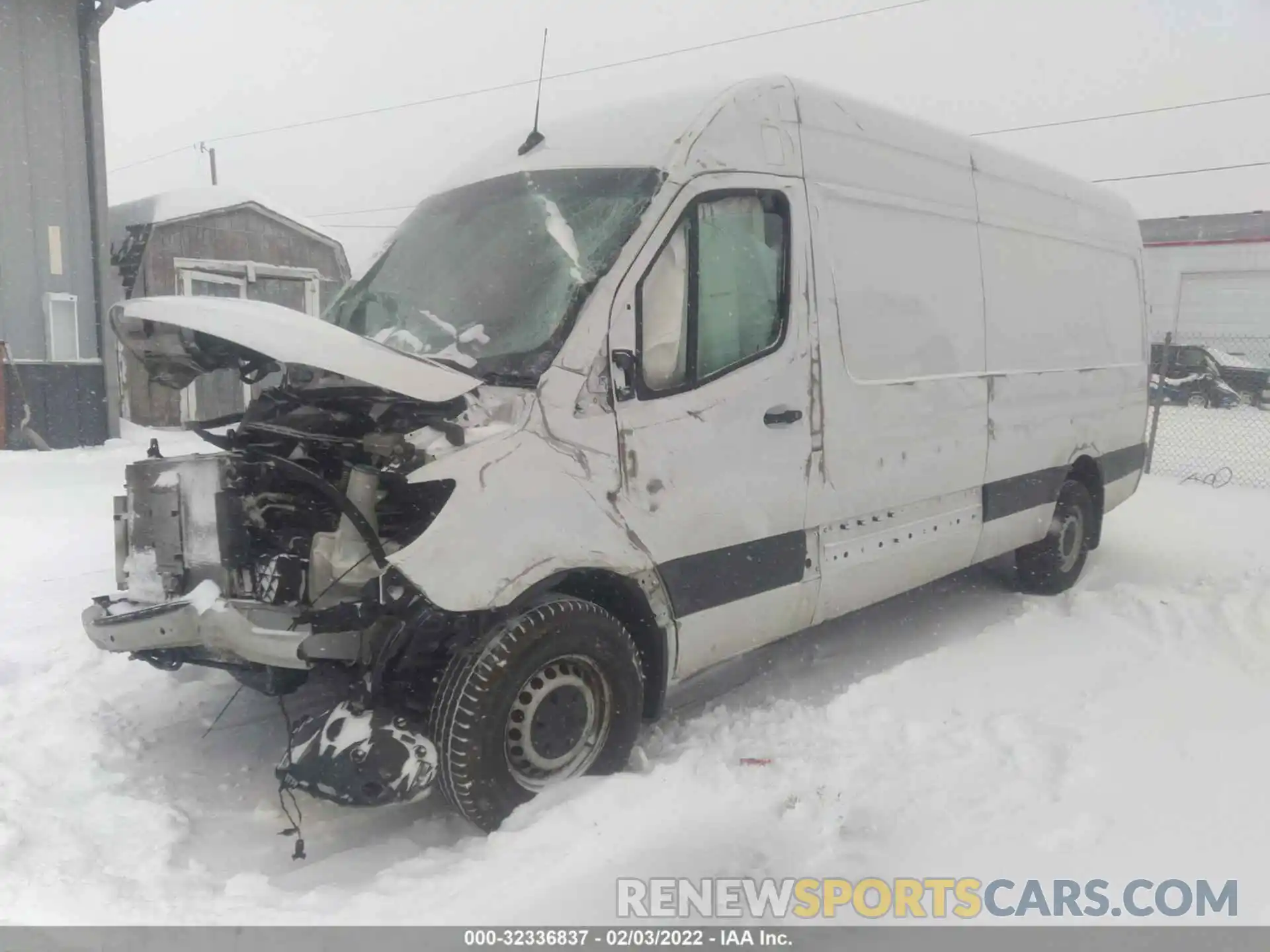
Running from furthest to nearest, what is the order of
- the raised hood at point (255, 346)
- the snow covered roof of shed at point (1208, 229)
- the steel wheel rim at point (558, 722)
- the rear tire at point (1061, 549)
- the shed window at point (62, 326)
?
the snow covered roof of shed at point (1208, 229) < the shed window at point (62, 326) < the rear tire at point (1061, 549) < the steel wheel rim at point (558, 722) < the raised hood at point (255, 346)

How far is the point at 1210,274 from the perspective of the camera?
26.0 metres

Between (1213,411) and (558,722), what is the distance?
74.4ft

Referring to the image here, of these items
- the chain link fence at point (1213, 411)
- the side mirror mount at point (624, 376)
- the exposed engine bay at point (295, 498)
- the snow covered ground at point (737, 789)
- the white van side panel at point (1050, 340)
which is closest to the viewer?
the snow covered ground at point (737, 789)

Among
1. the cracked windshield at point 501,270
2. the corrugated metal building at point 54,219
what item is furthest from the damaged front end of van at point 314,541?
the corrugated metal building at point 54,219

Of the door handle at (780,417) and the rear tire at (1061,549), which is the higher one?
the door handle at (780,417)

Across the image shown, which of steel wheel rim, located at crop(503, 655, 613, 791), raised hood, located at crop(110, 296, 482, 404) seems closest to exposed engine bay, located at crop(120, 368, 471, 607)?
raised hood, located at crop(110, 296, 482, 404)

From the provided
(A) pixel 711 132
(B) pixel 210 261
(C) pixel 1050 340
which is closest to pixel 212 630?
(A) pixel 711 132

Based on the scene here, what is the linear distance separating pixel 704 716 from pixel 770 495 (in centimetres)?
108

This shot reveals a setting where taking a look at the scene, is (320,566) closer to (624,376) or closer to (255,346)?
(255,346)

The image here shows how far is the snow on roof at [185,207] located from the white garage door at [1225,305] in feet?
74.1

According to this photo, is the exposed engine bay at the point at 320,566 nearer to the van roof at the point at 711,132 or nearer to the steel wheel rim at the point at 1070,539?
the van roof at the point at 711,132

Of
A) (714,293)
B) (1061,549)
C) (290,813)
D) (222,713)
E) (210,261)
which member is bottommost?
(290,813)

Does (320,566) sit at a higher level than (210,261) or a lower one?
Answer: lower

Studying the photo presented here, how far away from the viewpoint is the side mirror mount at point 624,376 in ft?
Result: 11.4
